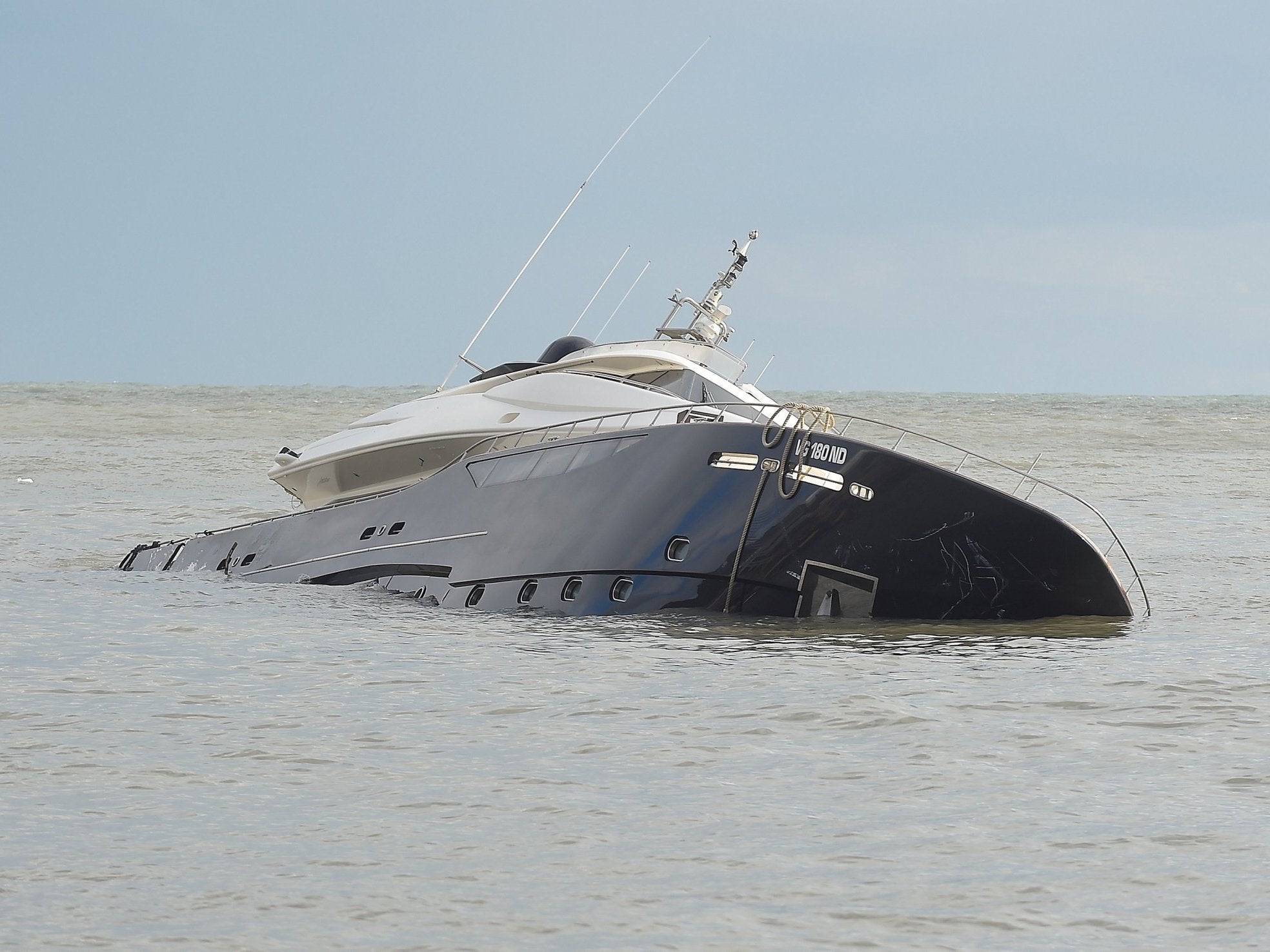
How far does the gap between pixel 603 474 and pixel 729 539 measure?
4.75 feet

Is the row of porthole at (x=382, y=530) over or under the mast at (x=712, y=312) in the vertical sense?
under

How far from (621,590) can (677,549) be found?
26.5 inches

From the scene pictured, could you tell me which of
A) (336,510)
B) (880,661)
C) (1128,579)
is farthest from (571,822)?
(1128,579)

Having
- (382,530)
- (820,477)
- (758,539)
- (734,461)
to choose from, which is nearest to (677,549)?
(758,539)

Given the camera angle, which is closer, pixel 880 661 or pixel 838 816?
pixel 838 816

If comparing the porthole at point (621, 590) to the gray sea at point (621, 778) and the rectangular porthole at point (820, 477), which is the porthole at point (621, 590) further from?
the rectangular porthole at point (820, 477)

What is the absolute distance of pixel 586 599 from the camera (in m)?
14.6

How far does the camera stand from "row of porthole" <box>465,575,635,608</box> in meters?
14.5

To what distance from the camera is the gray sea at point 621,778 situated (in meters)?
6.00

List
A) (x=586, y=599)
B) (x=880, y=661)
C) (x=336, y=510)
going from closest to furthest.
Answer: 1. (x=880, y=661)
2. (x=586, y=599)
3. (x=336, y=510)

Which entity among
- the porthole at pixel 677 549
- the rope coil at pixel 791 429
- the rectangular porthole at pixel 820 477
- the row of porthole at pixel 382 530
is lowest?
the row of porthole at pixel 382 530

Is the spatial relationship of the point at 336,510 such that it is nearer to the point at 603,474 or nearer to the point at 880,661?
the point at 603,474

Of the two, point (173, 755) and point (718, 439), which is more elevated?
point (718, 439)

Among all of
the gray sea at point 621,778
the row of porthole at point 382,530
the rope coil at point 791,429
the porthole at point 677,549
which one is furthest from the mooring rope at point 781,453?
the row of porthole at point 382,530
